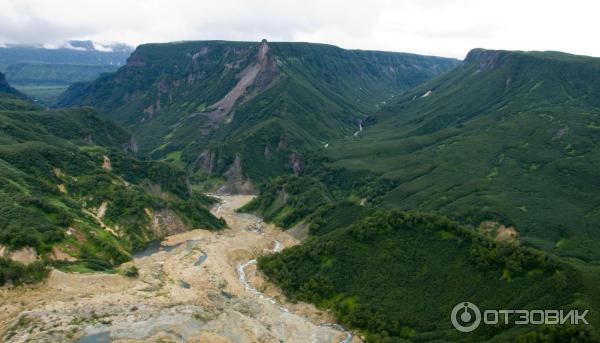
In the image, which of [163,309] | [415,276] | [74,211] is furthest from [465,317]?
[74,211]

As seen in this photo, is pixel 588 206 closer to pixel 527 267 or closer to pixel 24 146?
pixel 527 267

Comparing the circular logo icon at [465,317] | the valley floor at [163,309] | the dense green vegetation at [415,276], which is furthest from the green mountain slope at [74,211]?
the circular logo icon at [465,317]

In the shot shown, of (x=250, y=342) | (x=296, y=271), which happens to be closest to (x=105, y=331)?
(x=250, y=342)

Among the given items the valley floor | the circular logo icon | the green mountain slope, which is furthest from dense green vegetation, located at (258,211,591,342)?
the green mountain slope

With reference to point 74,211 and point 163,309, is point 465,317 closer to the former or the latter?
point 163,309

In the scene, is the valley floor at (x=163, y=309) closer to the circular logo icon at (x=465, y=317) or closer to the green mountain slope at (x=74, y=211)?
the green mountain slope at (x=74, y=211)

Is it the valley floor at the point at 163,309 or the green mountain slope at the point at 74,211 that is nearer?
the valley floor at the point at 163,309
